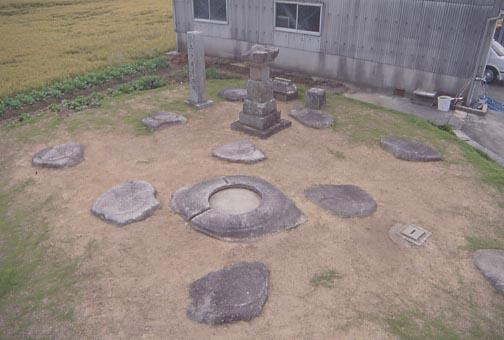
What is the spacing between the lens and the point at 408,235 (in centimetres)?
629

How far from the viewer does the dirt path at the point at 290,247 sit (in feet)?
15.8

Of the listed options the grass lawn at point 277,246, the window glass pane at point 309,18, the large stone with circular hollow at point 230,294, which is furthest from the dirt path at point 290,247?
the window glass pane at point 309,18

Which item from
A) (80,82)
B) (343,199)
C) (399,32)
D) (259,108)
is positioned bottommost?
(343,199)

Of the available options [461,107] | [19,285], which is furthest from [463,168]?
[19,285]

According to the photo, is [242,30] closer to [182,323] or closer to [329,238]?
[329,238]

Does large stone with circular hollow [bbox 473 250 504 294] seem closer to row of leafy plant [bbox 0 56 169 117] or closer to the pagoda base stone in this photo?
the pagoda base stone

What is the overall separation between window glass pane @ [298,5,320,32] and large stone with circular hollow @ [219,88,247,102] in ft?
11.5

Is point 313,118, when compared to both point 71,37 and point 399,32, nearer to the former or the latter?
point 399,32

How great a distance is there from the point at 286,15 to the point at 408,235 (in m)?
10.6

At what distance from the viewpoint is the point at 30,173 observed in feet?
27.1

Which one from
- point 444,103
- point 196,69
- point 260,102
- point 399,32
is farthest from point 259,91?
point 444,103

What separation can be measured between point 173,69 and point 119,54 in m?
3.09

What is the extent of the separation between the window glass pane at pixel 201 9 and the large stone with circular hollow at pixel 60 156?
968cm

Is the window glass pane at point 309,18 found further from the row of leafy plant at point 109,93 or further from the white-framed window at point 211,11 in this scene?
the row of leafy plant at point 109,93
